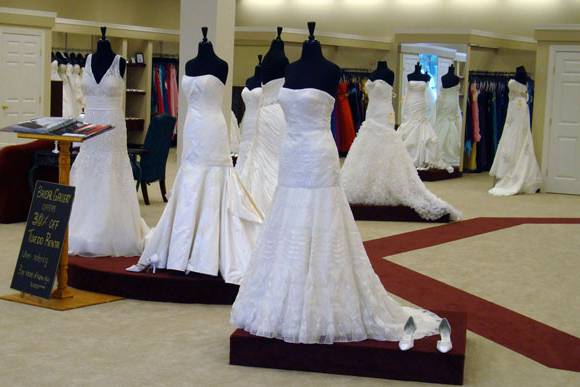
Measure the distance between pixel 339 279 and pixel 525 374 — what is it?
1066mm

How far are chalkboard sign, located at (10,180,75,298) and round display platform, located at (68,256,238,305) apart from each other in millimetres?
447

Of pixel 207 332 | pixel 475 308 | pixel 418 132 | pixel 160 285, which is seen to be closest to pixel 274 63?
pixel 160 285

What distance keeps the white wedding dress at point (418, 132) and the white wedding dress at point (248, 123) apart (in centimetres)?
617

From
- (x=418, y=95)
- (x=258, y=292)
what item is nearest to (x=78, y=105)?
(x=418, y=95)

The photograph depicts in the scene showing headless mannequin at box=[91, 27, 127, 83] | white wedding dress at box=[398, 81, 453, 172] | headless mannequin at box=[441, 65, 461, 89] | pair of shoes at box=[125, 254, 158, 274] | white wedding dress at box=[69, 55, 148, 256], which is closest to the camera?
pair of shoes at box=[125, 254, 158, 274]

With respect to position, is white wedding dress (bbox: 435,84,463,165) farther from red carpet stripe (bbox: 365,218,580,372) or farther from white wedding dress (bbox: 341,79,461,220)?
red carpet stripe (bbox: 365,218,580,372)

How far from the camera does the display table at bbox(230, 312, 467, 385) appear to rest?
4.40 m

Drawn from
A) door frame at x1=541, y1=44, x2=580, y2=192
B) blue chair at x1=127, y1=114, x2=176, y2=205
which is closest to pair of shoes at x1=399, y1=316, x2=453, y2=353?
blue chair at x1=127, y1=114, x2=176, y2=205

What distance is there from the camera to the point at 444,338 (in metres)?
4.46

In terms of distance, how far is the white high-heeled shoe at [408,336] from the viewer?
4.41 m

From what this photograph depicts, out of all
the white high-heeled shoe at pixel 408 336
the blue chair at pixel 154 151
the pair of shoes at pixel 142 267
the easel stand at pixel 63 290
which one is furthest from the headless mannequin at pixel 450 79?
the white high-heeled shoe at pixel 408 336

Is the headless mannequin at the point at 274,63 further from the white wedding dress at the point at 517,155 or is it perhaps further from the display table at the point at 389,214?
the white wedding dress at the point at 517,155

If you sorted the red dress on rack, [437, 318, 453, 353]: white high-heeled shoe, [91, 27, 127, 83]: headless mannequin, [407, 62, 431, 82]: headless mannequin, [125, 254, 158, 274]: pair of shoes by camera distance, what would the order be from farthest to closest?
the red dress on rack, [407, 62, 431, 82]: headless mannequin, [91, 27, 127, 83]: headless mannequin, [125, 254, 158, 274]: pair of shoes, [437, 318, 453, 353]: white high-heeled shoe

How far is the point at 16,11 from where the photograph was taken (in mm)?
13039
